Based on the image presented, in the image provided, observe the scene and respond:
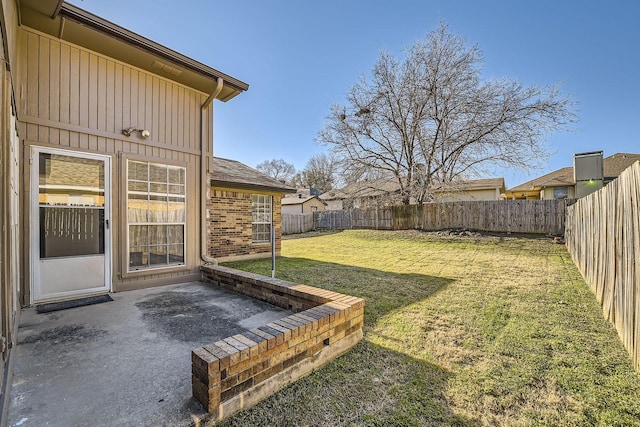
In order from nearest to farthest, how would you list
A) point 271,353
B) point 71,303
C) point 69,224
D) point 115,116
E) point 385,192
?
point 271,353 → point 71,303 → point 69,224 → point 115,116 → point 385,192

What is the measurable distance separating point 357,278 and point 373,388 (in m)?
4.07

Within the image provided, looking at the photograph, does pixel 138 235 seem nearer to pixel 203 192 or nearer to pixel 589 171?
pixel 203 192

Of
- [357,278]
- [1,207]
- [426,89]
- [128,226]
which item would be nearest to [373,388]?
[1,207]

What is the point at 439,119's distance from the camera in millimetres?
14312

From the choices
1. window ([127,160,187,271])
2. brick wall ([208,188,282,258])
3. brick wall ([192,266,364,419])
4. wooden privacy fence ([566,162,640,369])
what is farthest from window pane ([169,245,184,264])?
wooden privacy fence ([566,162,640,369])

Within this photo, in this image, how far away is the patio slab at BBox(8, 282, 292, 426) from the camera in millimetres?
1836

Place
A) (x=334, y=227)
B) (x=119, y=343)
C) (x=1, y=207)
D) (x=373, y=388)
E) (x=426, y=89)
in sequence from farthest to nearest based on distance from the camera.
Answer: (x=334, y=227) < (x=426, y=89) < (x=119, y=343) < (x=373, y=388) < (x=1, y=207)

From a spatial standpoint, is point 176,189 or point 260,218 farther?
point 260,218

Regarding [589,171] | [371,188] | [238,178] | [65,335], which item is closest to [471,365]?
[65,335]

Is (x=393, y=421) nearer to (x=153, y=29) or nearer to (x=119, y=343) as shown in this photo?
(x=119, y=343)

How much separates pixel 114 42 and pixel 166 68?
80cm

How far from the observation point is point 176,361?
2.49 metres

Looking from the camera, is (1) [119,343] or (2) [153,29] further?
(2) [153,29]

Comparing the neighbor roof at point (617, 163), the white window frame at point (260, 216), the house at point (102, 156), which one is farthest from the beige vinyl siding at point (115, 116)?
the neighbor roof at point (617, 163)
